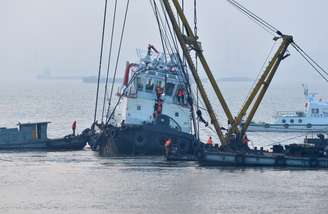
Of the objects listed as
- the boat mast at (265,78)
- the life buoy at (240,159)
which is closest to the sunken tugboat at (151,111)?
the boat mast at (265,78)

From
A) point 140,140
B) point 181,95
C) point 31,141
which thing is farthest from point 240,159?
point 31,141

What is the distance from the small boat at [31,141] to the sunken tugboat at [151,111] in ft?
10.3

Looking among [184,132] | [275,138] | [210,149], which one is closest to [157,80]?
[184,132]

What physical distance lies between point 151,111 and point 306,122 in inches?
1483

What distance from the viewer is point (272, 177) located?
66.7m

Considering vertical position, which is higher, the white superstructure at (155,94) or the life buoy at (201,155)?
the white superstructure at (155,94)

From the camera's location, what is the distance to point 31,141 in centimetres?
8338

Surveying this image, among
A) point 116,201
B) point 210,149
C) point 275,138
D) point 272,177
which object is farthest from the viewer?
point 275,138

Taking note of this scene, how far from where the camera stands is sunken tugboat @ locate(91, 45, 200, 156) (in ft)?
251

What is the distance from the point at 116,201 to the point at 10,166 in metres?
16.5

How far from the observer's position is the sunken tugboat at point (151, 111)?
76625 mm

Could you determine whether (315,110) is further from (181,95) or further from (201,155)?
(201,155)

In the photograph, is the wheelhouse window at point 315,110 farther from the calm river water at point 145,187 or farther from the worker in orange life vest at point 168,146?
the worker in orange life vest at point 168,146

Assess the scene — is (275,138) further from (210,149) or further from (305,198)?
(305,198)
